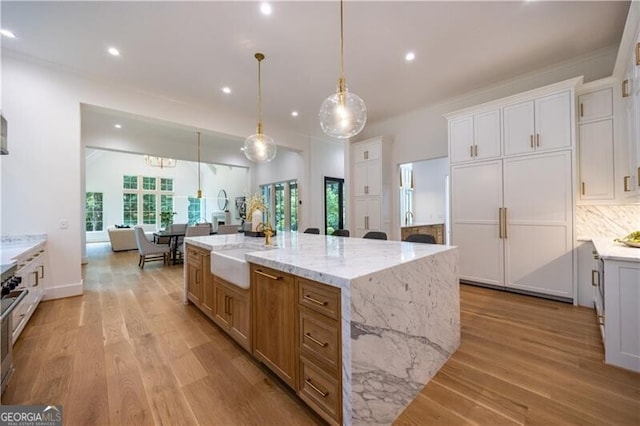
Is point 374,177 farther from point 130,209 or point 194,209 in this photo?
point 130,209

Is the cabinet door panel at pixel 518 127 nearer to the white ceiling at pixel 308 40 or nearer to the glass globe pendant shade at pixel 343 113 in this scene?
the white ceiling at pixel 308 40

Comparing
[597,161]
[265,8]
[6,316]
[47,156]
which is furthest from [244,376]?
[597,161]

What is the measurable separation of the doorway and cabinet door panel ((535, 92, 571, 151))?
4.96 meters

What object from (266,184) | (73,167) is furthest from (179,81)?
(266,184)

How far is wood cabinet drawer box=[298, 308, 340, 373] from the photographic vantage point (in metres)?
1.37

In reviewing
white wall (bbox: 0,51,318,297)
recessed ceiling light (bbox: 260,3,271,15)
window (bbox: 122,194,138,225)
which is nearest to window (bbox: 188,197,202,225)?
window (bbox: 122,194,138,225)

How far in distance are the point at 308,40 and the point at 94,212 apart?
12769 mm

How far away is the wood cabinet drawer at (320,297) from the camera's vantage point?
1.36 metres

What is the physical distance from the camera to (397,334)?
1.57 metres

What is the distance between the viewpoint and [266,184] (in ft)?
30.5

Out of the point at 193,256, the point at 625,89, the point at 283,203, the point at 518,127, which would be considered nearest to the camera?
the point at 625,89

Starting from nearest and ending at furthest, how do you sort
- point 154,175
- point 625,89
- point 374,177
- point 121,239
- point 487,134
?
point 625,89
point 487,134
point 374,177
point 121,239
point 154,175

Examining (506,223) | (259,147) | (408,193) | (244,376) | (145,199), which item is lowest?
(244,376)

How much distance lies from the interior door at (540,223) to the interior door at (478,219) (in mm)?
129
